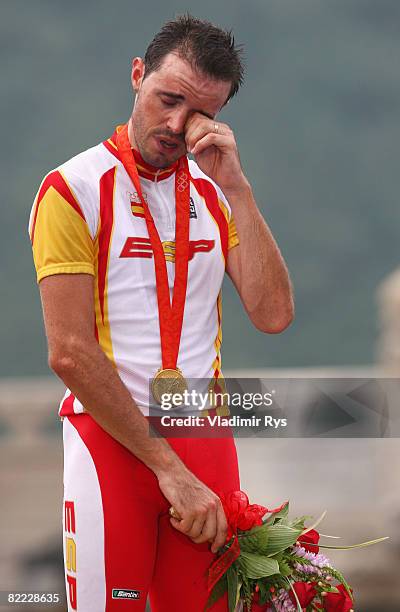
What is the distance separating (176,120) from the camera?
2.62 meters

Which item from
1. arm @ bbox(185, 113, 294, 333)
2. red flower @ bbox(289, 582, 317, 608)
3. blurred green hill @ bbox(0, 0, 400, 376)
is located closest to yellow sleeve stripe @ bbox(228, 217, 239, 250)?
arm @ bbox(185, 113, 294, 333)

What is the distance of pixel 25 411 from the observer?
8883 millimetres

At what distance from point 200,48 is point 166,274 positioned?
55 centimetres

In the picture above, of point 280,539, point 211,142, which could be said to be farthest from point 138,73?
point 280,539

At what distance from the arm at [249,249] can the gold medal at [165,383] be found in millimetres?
323

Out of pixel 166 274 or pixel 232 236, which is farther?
pixel 232 236

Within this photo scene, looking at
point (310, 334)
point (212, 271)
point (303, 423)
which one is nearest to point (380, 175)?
point (310, 334)

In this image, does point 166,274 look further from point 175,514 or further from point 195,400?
point 175,514

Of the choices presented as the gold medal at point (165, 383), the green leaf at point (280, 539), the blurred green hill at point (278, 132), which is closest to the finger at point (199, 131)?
the gold medal at point (165, 383)

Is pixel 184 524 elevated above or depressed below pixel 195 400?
below

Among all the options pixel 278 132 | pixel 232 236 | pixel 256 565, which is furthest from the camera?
pixel 278 132

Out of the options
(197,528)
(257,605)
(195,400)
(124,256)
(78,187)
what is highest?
(78,187)

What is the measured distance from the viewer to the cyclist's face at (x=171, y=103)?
262cm

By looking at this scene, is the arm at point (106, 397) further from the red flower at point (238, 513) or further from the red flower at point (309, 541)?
the red flower at point (309, 541)
